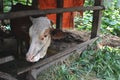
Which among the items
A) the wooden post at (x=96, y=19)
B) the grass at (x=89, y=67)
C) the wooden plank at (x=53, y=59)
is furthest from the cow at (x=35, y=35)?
the wooden post at (x=96, y=19)

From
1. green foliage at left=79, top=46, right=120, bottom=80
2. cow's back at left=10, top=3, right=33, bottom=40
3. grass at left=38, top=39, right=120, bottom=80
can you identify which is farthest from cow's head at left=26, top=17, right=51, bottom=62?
green foliage at left=79, top=46, right=120, bottom=80

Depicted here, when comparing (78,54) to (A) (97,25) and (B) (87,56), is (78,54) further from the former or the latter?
(A) (97,25)

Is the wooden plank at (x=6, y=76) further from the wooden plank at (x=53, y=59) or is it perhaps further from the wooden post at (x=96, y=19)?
the wooden post at (x=96, y=19)

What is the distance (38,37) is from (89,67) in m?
1.80

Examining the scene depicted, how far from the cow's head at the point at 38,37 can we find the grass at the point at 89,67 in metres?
0.70

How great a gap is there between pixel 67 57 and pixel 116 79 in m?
1.06

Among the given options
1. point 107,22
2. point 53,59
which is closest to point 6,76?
point 53,59

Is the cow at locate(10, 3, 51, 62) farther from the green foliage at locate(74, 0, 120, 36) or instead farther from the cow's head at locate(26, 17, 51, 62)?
the green foliage at locate(74, 0, 120, 36)

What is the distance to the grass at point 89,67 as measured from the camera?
5372 mm

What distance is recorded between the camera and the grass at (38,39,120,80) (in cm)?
537

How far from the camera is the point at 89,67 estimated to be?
5.97m

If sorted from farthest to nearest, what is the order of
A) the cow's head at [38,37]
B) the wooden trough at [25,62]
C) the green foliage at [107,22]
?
the green foliage at [107,22] < the cow's head at [38,37] < the wooden trough at [25,62]

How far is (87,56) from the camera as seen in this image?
6422 mm

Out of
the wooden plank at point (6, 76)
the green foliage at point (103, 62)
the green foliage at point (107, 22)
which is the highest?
the wooden plank at point (6, 76)
